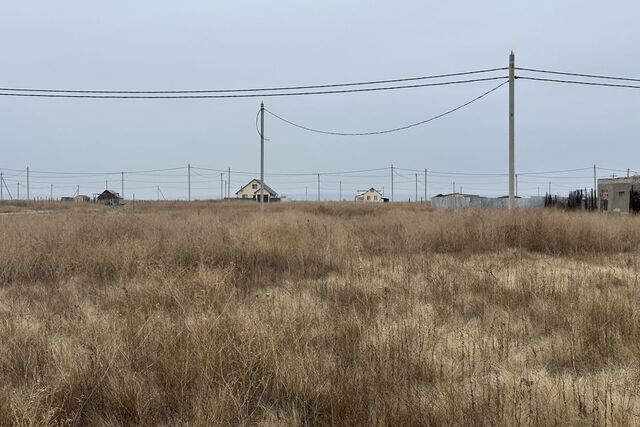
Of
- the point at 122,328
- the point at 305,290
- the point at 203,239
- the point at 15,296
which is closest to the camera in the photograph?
the point at 122,328

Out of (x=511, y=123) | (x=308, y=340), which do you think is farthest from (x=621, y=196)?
(x=308, y=340)

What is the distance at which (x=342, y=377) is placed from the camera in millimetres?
3059

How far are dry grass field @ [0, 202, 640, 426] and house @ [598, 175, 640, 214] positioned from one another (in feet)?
62.2

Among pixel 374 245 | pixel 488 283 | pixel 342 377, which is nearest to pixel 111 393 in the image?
pixel 342 377

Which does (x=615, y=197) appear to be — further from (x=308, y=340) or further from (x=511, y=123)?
(x=308, y=340)

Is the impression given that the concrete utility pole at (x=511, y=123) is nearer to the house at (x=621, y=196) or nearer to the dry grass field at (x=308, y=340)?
the dry grass field at (x=308, y=340)

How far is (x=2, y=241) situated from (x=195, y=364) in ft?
25.6

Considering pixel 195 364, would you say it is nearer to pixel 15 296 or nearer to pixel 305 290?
pixel 305 290

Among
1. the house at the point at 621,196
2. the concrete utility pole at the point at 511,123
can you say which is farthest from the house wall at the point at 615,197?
the concrete utility pole at the point at 511,123

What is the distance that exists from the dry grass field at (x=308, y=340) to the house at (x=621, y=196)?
19.0m

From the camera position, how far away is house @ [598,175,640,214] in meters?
23.1

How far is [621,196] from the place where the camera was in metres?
24.3

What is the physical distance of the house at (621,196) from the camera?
23.1 metres

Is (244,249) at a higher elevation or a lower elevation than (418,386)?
higher
